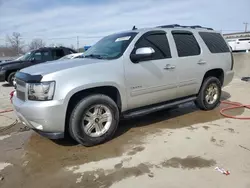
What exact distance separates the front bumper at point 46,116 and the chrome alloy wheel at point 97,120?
41cm

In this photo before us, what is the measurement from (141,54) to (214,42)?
2.57 meters

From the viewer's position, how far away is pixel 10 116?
241 inches

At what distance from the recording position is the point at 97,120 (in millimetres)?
4090

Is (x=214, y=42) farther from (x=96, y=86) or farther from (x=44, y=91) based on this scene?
(x=44, y=91)

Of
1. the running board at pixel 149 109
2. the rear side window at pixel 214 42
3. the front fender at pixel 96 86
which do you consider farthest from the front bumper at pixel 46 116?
the rear side window at pixel 214 42

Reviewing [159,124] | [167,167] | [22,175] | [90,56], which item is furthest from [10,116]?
[167,167]

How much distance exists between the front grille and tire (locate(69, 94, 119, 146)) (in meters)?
0.84

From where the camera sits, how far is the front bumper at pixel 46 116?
3557 mm

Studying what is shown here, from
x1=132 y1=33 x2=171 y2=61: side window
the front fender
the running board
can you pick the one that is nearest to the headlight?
the front fender

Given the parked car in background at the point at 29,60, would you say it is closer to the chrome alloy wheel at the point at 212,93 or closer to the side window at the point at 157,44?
the side window at the point at 157,44

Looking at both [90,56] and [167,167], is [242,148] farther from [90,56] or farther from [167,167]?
[90,56]

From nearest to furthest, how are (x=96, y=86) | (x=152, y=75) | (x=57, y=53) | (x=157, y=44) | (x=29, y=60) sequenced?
(x=96, y=86)
(x=152, y=75)
(x=157, y=44)
(x=29, y=60)
(x=57, y=53)

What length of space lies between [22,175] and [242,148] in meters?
3.23

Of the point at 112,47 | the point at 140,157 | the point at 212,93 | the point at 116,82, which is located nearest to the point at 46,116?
the point at 116,82
